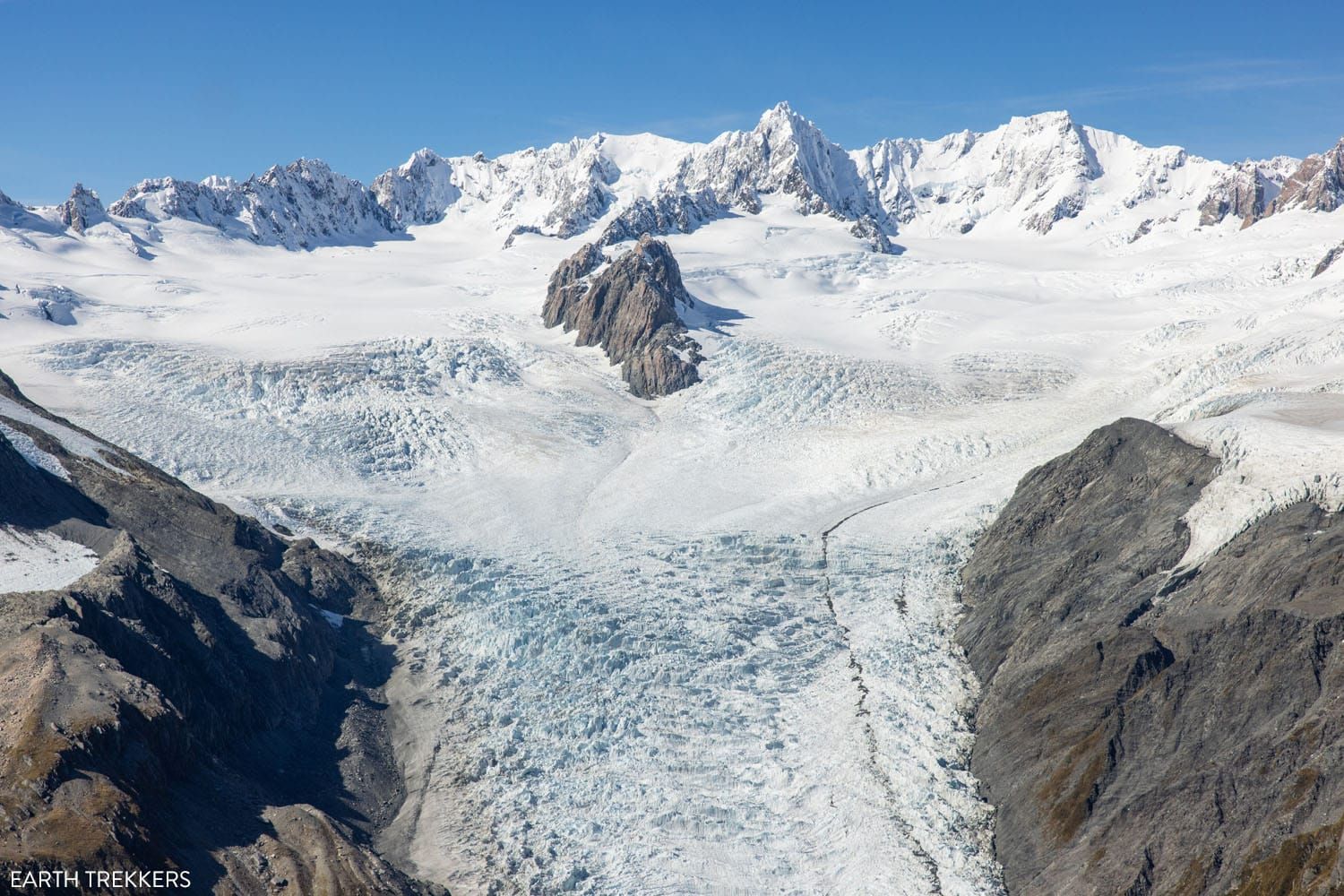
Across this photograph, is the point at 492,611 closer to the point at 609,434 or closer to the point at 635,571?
the point at 635,571

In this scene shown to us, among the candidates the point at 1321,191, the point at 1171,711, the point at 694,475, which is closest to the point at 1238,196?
the point at 1321,191

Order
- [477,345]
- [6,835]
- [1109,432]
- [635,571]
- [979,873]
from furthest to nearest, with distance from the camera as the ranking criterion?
1. [477,345]
2. [635,571]
3. [1109,432]
4. [979,873]
5. [6,835]

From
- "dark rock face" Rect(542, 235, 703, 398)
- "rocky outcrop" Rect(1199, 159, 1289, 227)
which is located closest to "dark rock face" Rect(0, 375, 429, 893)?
"dark rock face" Rect(542, 235, 703, 398)

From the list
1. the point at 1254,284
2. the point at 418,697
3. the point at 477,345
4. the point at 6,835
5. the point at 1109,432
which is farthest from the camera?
the point at 1254,284

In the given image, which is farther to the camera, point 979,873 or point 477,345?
point 477,345

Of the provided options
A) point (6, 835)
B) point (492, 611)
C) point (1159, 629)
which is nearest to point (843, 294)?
point (492, 611)

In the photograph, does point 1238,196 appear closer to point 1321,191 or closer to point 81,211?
point 1321,191
